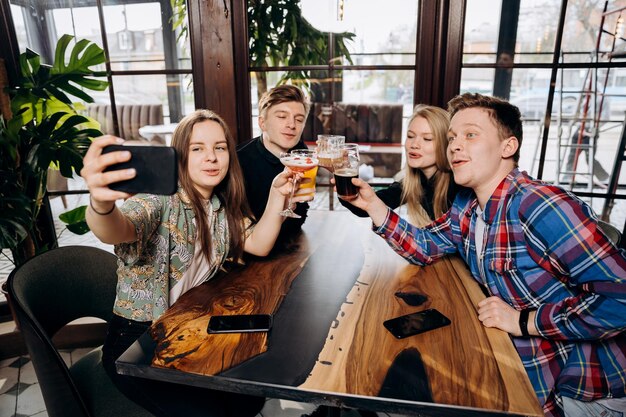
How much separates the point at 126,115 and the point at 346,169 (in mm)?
1800

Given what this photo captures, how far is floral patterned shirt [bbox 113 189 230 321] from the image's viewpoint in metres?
1.33

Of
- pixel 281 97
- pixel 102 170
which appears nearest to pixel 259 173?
pixel 281 97

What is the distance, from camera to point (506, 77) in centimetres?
247

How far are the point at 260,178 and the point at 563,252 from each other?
1.42 m

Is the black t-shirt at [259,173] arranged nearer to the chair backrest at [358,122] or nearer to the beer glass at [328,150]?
the beer glass at [328,150]

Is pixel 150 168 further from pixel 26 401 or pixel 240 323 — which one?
pixel 26 401

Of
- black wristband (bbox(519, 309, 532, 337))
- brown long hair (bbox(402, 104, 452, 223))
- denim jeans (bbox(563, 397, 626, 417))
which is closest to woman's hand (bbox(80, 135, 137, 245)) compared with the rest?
black wristband (bbox(519, 309, 532, 337))

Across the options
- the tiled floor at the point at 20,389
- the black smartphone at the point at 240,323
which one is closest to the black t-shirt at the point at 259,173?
the black smartphone at the point at 240,323

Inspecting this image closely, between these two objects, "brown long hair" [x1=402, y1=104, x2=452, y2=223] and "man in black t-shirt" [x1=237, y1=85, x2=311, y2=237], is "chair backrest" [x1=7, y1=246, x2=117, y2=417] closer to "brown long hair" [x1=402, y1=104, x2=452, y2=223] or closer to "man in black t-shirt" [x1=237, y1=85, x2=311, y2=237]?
"man in black t-shirt" [x1=237, y1=85, x2=311, y2=237]

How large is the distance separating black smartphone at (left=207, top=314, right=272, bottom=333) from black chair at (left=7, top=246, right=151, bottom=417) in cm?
44

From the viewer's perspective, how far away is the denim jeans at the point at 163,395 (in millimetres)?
1250

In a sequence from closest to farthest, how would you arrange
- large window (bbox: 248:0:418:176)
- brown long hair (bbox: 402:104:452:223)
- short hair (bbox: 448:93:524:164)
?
1. short hair (bbox: 448:93:524:164)
2. brown long hair (bbox: 402:104:452:223)
3. large window (bbox: 248:0:418:176)

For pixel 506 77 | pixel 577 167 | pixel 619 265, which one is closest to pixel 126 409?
pixel 619 265

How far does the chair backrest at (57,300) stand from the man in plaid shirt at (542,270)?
3.86 feet
